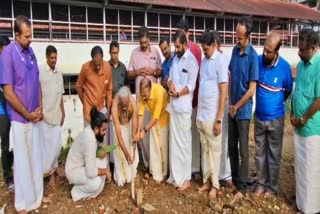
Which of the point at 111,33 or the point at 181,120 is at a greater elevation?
the point at 111,33

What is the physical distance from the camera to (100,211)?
383 centimetres

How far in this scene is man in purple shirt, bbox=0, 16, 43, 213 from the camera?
3.34 meters

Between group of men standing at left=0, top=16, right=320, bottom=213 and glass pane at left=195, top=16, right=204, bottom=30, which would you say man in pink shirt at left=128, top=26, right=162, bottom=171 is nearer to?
group of men standing at left=0, top=16, right=320, bottom=213

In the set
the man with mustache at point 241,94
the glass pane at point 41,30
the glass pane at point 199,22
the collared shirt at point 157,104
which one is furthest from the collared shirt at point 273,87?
the glass pane at point 199,22

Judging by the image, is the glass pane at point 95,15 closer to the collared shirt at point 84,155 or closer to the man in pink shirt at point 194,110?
the man in pink shirt at point 194,110

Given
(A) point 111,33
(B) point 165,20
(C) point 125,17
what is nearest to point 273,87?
(A) point 111,33

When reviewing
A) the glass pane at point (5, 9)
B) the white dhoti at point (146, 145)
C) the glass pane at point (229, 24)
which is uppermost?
the glass pane at point (229, 24)

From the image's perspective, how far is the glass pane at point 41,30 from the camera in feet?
44.4

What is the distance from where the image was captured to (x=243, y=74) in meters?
3.89

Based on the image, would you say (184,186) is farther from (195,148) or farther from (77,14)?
(77,14)

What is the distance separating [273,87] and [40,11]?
12226mm

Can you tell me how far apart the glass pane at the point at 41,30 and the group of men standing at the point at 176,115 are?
9.88 metres

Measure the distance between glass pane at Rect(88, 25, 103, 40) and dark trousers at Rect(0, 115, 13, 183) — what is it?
11194mm

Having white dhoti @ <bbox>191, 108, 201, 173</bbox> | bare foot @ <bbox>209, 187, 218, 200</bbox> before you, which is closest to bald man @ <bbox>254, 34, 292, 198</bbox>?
bare foot @ <bbox>209, 187, 218, 200</bbox>
